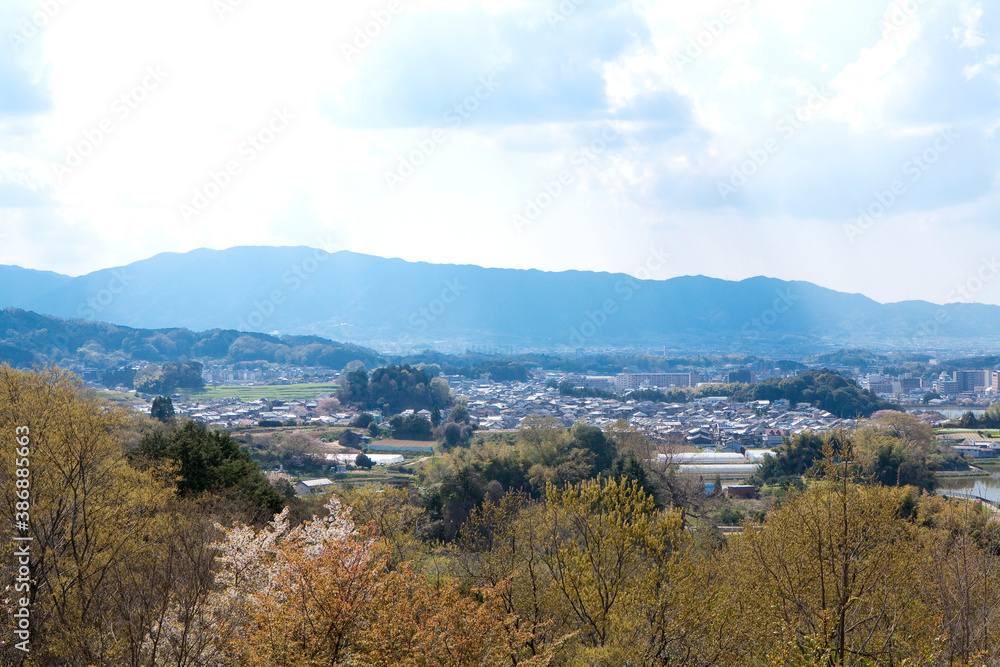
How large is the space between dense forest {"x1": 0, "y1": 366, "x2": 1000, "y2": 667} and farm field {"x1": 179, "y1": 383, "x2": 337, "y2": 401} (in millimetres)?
76130

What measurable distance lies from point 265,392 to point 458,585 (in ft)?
293

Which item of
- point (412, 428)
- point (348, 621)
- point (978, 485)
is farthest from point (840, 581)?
point (412, 428)

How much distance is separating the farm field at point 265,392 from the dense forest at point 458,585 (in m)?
76.1

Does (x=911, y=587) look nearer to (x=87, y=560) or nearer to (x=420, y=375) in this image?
(x=87, y=560)

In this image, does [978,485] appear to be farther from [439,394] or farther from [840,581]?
[439,394]

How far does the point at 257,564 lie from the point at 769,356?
169430 millimetres

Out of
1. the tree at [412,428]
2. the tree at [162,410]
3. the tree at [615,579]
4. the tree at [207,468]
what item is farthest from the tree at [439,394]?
the tree at [615,579]

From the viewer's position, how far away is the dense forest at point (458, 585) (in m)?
7.82

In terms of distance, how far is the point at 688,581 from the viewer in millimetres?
11047

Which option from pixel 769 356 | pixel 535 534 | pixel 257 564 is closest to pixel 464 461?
pixel 535 534

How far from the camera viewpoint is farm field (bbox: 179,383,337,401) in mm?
89700

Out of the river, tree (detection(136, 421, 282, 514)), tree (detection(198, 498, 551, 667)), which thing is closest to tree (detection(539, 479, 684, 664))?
tree (detection(198, 498, 551, 667))

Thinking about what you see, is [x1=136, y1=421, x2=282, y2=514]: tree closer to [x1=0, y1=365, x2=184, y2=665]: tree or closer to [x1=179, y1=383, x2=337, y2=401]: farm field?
[x1=0, y1=365, x2=184, y2=665]: tree

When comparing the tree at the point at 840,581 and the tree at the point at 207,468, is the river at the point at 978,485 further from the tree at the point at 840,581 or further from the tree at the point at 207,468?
the tree at the point at 207,468
